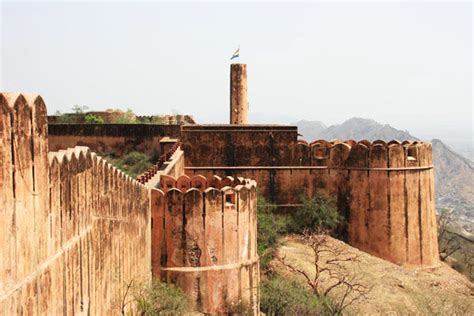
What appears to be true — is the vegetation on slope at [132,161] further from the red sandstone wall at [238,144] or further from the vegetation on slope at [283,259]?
the vegetation on slope at [283,259]

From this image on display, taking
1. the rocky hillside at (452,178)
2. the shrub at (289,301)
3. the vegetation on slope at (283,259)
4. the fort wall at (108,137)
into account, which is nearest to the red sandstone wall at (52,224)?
the shrub at (289,301)

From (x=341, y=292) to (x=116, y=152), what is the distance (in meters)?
13.2

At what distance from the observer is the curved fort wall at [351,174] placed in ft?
77.2

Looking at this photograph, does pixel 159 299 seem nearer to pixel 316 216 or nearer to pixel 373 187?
pixel 316 216

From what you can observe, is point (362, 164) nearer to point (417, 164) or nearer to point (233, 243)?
point (417, 164)

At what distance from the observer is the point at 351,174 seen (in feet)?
78.8

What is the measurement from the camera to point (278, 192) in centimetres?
2447

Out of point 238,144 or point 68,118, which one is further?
point 68,118

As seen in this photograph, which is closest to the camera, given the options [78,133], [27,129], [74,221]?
[27,129]

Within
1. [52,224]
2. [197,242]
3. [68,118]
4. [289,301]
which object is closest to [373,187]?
[289,301]

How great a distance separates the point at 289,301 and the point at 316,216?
6.13 m

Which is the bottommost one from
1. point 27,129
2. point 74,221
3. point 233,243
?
point 233,243

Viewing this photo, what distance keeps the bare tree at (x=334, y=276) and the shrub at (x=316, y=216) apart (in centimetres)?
147

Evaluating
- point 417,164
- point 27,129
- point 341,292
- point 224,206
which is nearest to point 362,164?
point 417,164
